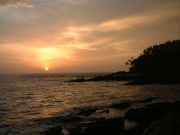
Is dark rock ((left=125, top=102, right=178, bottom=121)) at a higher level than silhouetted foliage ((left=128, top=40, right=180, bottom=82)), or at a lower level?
lower

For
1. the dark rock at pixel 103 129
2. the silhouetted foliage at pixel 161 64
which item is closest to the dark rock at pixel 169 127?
the dark rock at pixel 103 129

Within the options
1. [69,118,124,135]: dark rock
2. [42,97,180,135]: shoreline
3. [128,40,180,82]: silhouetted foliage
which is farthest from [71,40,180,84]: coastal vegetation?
[69,118,124,135]: dark rock

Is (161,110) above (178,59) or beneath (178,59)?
beneath

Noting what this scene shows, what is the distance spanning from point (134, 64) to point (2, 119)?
11570 cm

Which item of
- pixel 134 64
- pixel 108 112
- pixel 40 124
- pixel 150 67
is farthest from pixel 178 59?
pixel 40 124

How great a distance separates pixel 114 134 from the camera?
20625 mm

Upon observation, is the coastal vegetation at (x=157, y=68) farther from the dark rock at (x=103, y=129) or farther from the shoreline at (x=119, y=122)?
the dark rock at (x=103, y=129)

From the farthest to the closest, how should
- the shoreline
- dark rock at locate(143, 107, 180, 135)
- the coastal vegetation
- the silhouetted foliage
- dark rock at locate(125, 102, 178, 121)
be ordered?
the silhouetted foliage < the coastal vegetation < dark rock at locate(125, 102, 178, 121) < the shoreline < dark rock at locate(143, 107, 180, 135)

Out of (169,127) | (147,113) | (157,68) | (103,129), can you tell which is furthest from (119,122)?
(157,68)

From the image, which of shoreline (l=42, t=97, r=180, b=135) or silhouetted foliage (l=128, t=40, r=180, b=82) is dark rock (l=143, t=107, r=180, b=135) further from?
silhouetted foliage (l=128, t=40, r=180, b=82)

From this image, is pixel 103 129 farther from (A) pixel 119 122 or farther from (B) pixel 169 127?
(B) pixel 169 127

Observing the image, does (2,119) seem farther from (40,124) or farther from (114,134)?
(114,134)

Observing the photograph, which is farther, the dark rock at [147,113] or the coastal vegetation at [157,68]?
the coastal vegetation at [157,68]

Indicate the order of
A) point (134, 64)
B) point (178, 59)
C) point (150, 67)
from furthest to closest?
point (134, 64), point (150, 67), point (178, 59)
